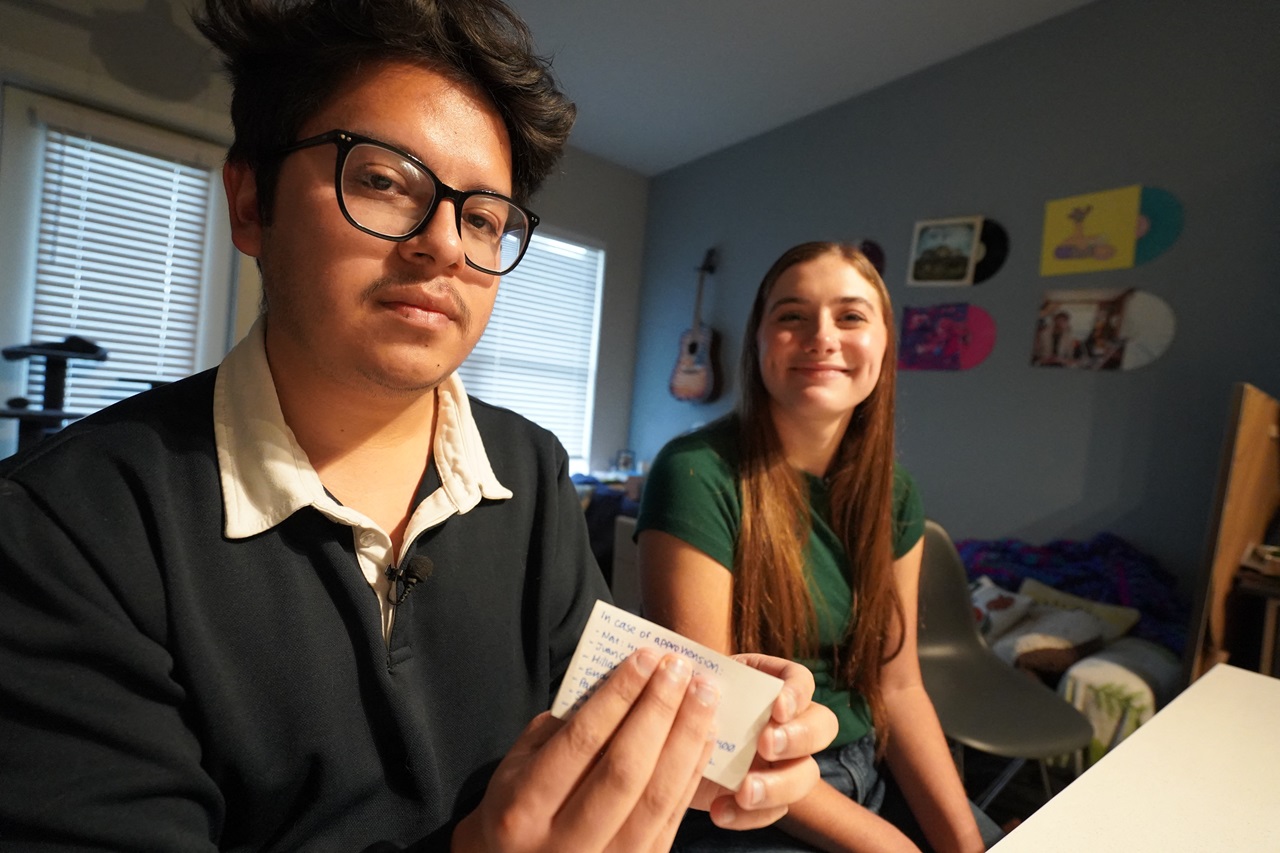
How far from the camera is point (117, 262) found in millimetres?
2352

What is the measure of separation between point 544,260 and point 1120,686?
132 inches

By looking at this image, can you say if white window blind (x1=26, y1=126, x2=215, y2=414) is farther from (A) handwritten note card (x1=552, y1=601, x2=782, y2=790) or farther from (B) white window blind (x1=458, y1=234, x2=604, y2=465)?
(A) handwritten note card (x1=552, y1=601, x2=782, y2=790)

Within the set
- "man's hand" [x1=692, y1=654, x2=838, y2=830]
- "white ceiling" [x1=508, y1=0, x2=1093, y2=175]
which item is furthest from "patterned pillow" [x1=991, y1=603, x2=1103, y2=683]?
"white ceiling" [x1=508, y1=0, x2=1093, y2=175]

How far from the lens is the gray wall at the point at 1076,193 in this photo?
2.35 metres

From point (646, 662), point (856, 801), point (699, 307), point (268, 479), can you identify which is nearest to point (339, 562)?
point (268, 479)

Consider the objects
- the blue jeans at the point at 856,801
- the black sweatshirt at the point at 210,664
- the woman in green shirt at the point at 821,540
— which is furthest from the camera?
the woman in green shirt at the point at 821,540

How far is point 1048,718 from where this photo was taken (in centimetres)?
151

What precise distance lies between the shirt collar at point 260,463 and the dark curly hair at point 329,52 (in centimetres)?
17

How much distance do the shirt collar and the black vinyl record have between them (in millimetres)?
2875

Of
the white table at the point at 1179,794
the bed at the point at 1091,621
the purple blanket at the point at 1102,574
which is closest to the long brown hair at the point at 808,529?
the white table at the point at 1179,794

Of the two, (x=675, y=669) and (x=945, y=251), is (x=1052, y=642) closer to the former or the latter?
(x=945, y=251)

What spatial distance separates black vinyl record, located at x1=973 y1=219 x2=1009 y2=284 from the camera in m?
2.85

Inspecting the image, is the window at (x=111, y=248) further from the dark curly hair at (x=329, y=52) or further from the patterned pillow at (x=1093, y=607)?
the patterned pillow at (x=1093, y=607)

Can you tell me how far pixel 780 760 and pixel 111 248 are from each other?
282 centimetres
